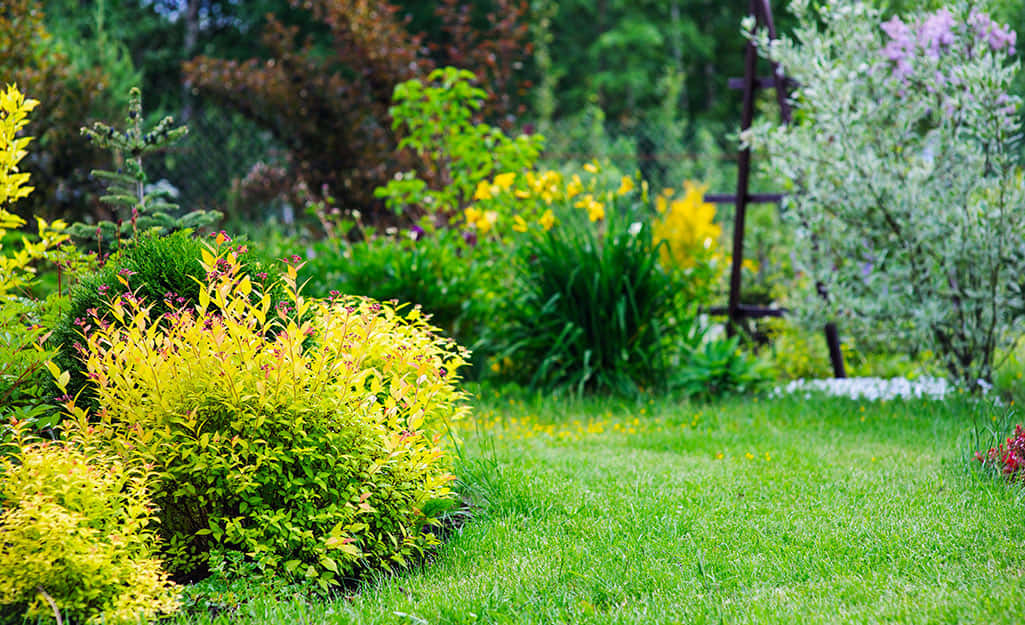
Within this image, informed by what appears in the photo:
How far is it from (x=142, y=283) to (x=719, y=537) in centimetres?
227

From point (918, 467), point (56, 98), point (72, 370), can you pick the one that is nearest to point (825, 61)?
point (918, 467)

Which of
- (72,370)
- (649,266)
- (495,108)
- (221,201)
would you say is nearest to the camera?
(72,370)

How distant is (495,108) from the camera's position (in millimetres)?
8750

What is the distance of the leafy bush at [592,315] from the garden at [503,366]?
3 cm

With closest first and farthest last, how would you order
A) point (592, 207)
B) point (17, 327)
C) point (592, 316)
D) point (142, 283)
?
1. point (17, 327)
2. point (142, 283)
3. point (592, 316)
4. point (592, 207)

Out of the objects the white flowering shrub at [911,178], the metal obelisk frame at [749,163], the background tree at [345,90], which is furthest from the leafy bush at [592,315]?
the background tree at [345,90]

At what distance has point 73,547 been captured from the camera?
7.49 ft

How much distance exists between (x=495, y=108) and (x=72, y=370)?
6.20 metres

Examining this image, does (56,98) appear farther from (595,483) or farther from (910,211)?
(910,211)

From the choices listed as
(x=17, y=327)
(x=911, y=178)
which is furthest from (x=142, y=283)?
(x=911, y=178)

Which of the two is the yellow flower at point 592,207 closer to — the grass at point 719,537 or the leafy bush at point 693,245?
the leafy bush at point 693,245

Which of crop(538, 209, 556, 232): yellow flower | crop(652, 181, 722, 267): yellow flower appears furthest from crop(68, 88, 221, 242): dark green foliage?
crop(652, 181, 722, 267): yellow flower

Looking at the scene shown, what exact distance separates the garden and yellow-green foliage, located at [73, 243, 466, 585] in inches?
0.6

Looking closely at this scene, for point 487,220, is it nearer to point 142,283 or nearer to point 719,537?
point 142,283
